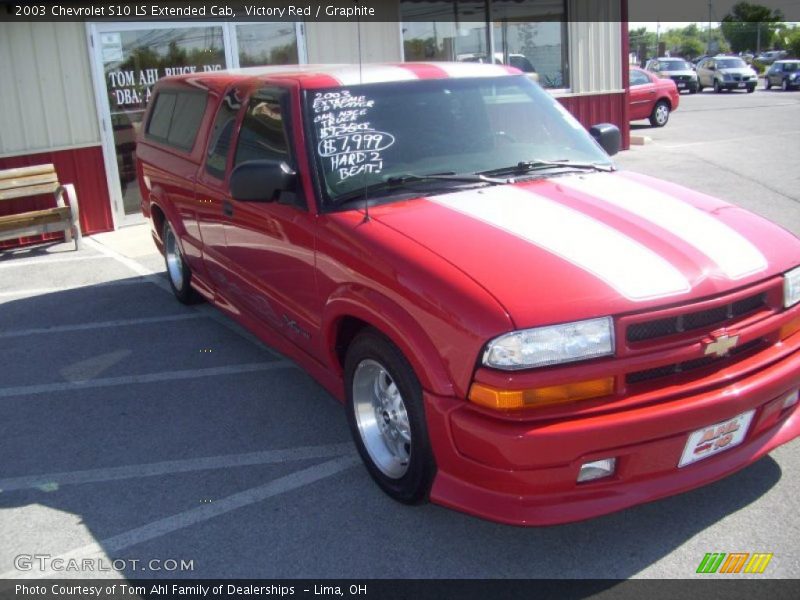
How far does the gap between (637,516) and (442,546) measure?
0.85m

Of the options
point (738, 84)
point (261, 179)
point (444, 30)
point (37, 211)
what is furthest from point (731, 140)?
point (738, 84)

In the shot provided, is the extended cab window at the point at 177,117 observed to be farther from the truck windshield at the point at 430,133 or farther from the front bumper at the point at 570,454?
the front bumper at the point at 570,454

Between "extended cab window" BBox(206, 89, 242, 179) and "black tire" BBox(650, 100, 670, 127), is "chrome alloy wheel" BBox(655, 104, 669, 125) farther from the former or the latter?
"extended cab window" BBox(206, 89, 242, 179)

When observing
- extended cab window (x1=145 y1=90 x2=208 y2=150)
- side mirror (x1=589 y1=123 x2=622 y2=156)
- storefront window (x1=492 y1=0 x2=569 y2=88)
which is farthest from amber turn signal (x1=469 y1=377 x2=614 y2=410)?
storefront window (x1=492 y1=0 x2=569 y2=88)

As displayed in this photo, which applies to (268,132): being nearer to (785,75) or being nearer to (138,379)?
(138,379)

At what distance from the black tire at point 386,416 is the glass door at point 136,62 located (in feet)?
24.1

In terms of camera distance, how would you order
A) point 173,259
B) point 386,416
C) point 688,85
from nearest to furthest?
point 386,416 < point 173,259 < point 688,85

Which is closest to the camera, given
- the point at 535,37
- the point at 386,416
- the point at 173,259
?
the point at 386,416

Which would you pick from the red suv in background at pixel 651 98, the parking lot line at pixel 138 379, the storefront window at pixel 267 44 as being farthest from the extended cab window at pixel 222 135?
the red suv in background at pixel 651 98

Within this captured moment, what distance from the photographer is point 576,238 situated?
3.41 m

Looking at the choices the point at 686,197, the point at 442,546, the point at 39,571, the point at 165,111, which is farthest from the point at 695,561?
the point at 165,111

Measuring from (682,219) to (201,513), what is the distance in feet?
8.30

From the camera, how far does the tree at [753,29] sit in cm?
6500
